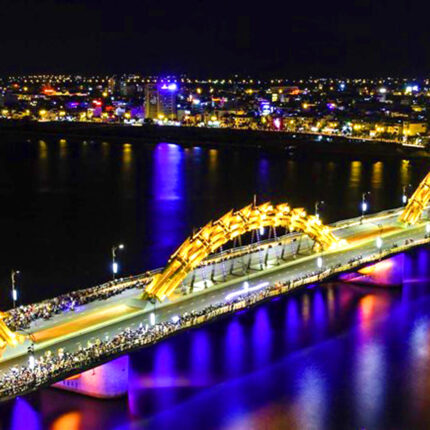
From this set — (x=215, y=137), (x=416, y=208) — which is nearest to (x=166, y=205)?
(x=416, y=208)

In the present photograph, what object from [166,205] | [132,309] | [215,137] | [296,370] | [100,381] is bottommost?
[296,370]

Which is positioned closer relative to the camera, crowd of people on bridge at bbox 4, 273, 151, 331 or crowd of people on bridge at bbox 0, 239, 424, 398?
crowd of people on bridge at bbox 0, 239, 424, 398

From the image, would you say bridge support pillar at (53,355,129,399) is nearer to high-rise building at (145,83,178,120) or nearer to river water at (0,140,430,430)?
river water at (0,140,430,430)

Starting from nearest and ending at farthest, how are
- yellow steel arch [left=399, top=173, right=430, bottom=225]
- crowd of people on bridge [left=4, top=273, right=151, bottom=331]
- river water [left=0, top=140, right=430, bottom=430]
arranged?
river water [left=0, top=140, right=430, bottom=430] → crowd of people on bridge [left=4, top=273, right=151, bottom=331] → yellow steel arch [left=399, top=173, right=430, bottom=225]

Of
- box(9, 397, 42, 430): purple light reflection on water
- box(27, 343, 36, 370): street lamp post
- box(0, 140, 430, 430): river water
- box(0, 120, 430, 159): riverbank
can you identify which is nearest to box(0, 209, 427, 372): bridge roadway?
box(27, 343, 36, 370): street lamp post

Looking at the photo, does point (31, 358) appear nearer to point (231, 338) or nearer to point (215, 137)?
point (231, 338)

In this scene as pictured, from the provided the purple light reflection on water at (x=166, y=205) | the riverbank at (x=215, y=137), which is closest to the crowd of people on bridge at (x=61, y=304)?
the purple light reflection on water at (x=166, y=205)

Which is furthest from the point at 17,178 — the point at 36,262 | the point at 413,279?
the point at 413,279
